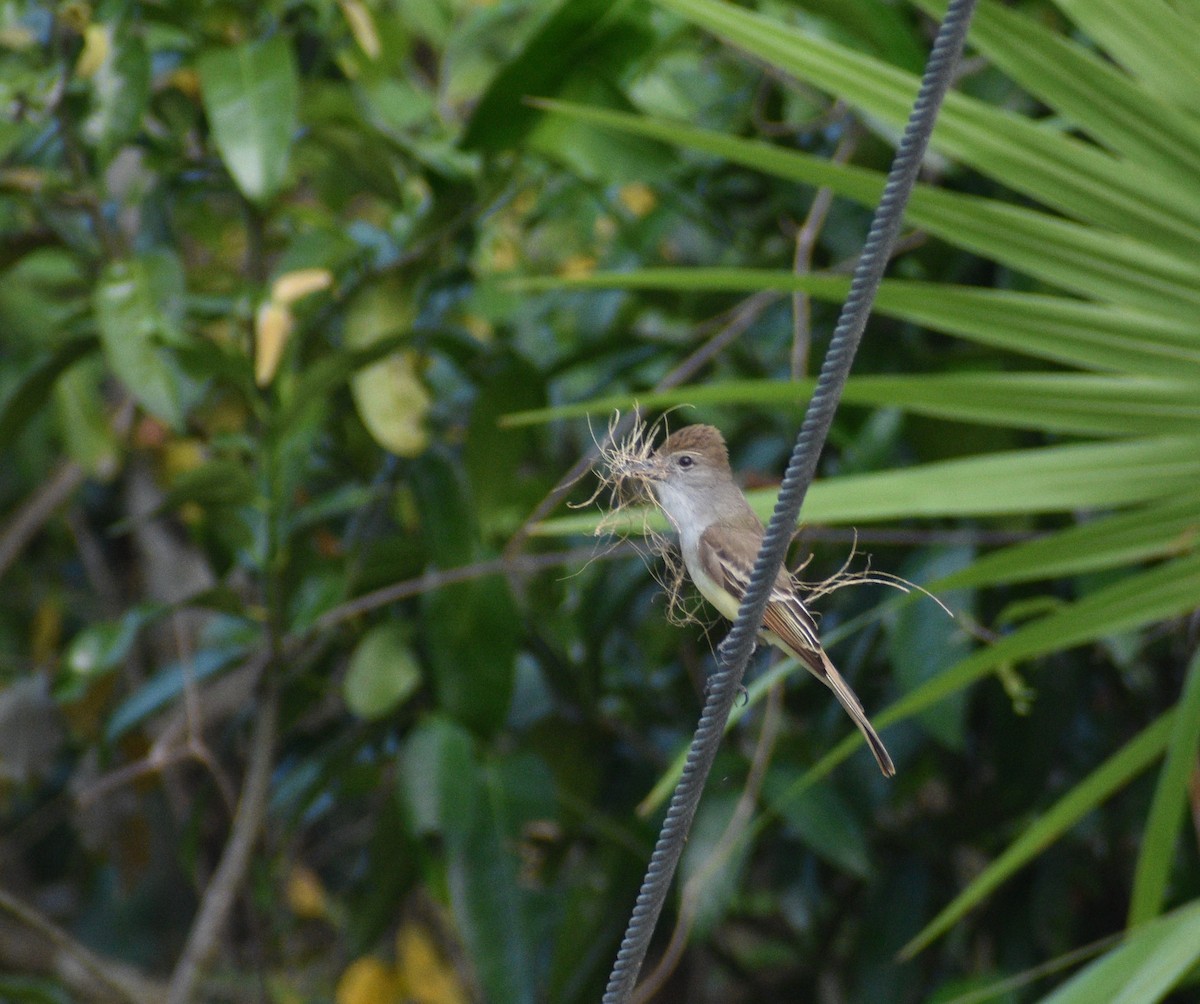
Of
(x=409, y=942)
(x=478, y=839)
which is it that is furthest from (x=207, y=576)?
(x=478, y=839)

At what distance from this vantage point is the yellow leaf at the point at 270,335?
2.24 meters

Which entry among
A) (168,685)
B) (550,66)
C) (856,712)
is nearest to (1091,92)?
(856,712)

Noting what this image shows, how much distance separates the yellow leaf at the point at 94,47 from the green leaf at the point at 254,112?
154 mm

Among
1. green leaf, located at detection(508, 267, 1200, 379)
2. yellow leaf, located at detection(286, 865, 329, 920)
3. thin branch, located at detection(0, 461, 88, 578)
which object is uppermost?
green leaf, located at detection(508, 267, 1200, 379)

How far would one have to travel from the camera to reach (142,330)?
92.0 inches

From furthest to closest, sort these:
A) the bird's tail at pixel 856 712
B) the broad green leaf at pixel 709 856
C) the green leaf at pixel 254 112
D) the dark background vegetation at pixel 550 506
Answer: the broad green leaf at pixel 709 856, the green leaf at pixel 254 112, the dark background vegetation at pixel 550 506, the bird's tail at pixel 856 712

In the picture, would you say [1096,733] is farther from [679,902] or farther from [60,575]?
[60,575]

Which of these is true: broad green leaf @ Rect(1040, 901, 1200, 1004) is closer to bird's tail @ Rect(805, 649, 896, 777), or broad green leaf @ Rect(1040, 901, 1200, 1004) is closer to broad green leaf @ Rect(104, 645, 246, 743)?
bird's tail @ Rect(805, 649, 896, 777)

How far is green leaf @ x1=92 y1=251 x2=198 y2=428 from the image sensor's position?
2324 mm

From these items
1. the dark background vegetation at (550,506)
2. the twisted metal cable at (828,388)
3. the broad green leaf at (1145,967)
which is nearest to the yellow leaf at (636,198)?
the dark background vegetation at (550,506)

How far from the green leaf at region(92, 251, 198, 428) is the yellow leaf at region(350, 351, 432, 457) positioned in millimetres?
327

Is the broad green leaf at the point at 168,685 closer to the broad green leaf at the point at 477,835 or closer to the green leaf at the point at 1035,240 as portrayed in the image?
the broad green leaf at the point at 477,835

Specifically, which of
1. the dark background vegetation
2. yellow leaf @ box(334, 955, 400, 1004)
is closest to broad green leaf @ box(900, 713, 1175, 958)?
the dark background vegetation

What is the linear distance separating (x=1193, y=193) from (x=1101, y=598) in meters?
0.47
